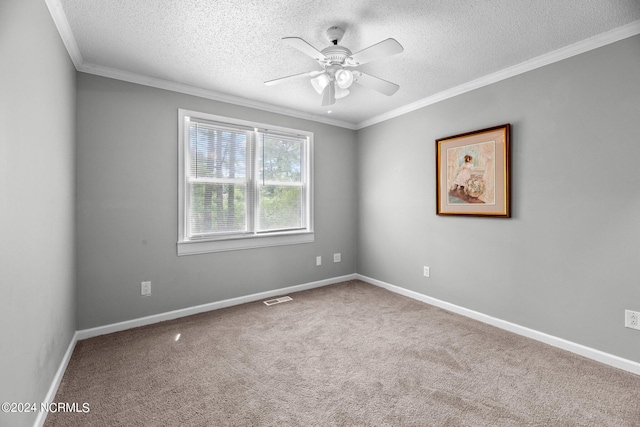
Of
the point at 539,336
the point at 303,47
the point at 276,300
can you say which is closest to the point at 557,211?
the point at 539,336

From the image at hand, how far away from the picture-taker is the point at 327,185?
13.9 feet

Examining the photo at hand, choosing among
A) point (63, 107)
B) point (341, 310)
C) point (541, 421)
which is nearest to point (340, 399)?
point (541, 421)

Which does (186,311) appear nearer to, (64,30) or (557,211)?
(64,30)

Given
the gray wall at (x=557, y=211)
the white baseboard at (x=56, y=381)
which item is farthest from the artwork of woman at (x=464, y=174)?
the white baseboard at (x=56, y=381)

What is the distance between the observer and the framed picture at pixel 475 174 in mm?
2734

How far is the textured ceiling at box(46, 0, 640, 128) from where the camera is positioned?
186 cm

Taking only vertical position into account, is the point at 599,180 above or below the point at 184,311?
above

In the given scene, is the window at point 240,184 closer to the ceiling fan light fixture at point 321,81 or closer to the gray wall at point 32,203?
the gray wall at point 32,203

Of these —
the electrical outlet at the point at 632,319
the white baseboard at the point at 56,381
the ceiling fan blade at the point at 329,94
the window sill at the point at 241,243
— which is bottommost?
the white baseboard at the point at 56,381

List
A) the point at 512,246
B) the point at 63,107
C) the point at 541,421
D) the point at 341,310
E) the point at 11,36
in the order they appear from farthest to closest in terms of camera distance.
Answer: the point at 341,310, the point at 512,246, the point at 63,107, the point at 541,421, the point at 11,36

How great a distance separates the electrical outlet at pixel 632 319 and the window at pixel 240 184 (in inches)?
122

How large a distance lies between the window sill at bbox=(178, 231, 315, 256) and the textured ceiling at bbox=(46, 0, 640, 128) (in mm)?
1702

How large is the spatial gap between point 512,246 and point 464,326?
902 millimetres

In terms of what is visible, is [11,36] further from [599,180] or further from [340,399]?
[599,180]
